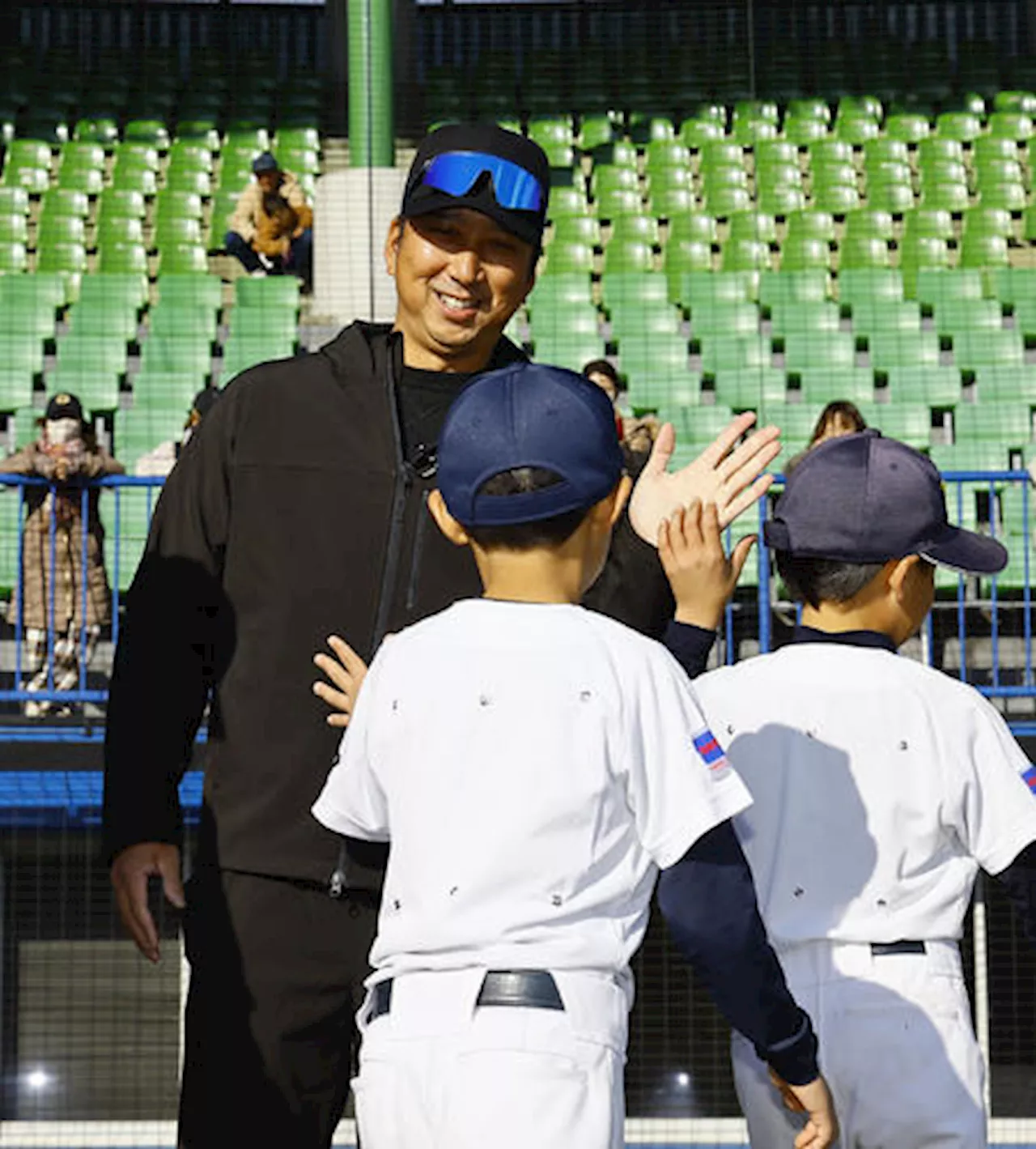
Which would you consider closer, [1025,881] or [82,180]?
[1025,881]

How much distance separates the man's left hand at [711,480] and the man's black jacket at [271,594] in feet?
0.25

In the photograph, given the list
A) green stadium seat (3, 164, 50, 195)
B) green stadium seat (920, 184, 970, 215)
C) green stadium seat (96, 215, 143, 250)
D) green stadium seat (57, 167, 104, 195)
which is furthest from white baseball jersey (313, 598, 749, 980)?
green stadium seat (3, 164, 50, 195)

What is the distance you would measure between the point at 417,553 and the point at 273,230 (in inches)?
405

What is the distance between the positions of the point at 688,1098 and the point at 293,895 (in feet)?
21.8

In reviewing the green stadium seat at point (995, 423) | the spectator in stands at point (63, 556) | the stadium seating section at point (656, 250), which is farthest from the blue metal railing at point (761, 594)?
the green stadium seat at point (995, 423)

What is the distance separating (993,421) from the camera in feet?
38.7

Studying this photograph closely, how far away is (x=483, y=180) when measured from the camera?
3.23 meters

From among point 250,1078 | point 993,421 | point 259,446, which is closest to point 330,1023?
point 250,1078

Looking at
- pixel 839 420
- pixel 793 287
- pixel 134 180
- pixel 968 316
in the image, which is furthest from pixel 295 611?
pixel 134 180

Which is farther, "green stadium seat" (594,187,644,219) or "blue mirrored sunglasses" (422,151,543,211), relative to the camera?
"green stadium seat" (594,187,644,219)

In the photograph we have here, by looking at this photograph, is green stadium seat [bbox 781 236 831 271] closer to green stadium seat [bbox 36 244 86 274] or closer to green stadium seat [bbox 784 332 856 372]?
green stadium seat [bbox 784 332 856 372]

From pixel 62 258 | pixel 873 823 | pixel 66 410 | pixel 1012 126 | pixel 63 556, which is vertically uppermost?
pixel 1012 126

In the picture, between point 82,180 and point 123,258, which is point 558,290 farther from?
point 82,180

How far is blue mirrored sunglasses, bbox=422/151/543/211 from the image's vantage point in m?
3.23
